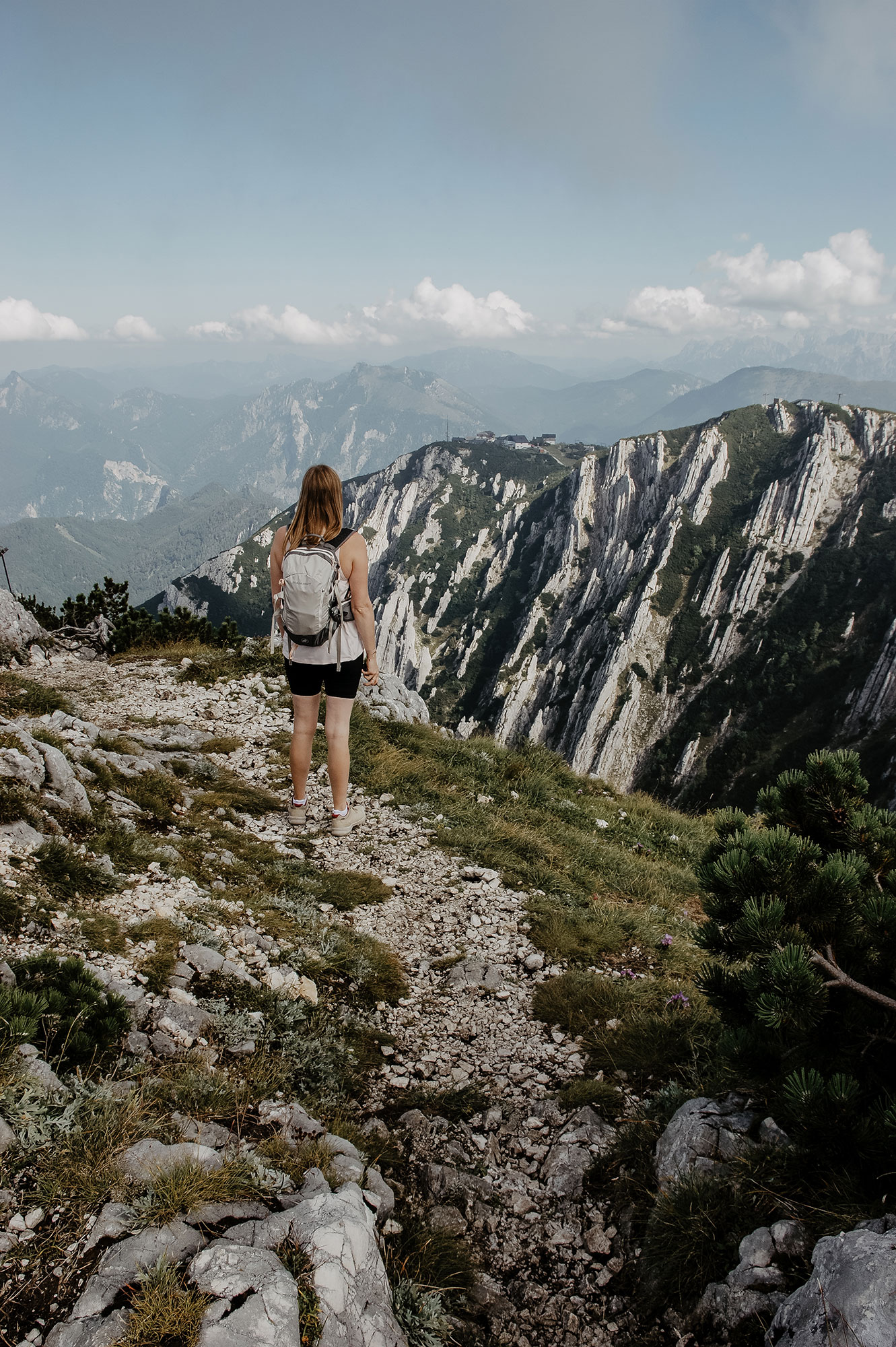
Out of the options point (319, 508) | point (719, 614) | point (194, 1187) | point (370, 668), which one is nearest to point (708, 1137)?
point (194, 1187)

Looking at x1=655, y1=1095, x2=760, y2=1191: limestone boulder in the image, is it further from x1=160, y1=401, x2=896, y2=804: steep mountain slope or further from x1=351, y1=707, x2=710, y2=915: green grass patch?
x1=160, y1=401, x2=896, y2=804: steep mountain slope

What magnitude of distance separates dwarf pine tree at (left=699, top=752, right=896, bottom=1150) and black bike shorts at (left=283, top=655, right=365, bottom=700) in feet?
14.2

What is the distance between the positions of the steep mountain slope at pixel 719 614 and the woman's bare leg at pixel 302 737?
358 feet

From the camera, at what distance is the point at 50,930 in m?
4.80

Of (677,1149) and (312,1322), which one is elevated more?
(312,1322)

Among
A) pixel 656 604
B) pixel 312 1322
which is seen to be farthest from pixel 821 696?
pixel 312 1322

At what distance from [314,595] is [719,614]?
165 metres

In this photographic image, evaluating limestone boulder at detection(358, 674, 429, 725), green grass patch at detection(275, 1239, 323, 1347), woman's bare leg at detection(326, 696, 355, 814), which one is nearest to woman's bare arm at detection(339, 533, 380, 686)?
woman's bare leg at detection(326, 696, 355, 814)

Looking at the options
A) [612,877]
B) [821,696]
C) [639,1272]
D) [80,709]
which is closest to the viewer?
[639,1272]

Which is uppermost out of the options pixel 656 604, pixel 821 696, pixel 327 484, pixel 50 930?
pixel 327 484

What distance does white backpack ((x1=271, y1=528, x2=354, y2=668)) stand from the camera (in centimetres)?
641

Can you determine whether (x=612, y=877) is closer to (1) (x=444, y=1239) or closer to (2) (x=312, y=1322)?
Result: (1) (x=444, y=1239)

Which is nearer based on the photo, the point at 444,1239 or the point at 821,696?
the point at 444,1239

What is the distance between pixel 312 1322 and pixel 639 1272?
6.12ft
